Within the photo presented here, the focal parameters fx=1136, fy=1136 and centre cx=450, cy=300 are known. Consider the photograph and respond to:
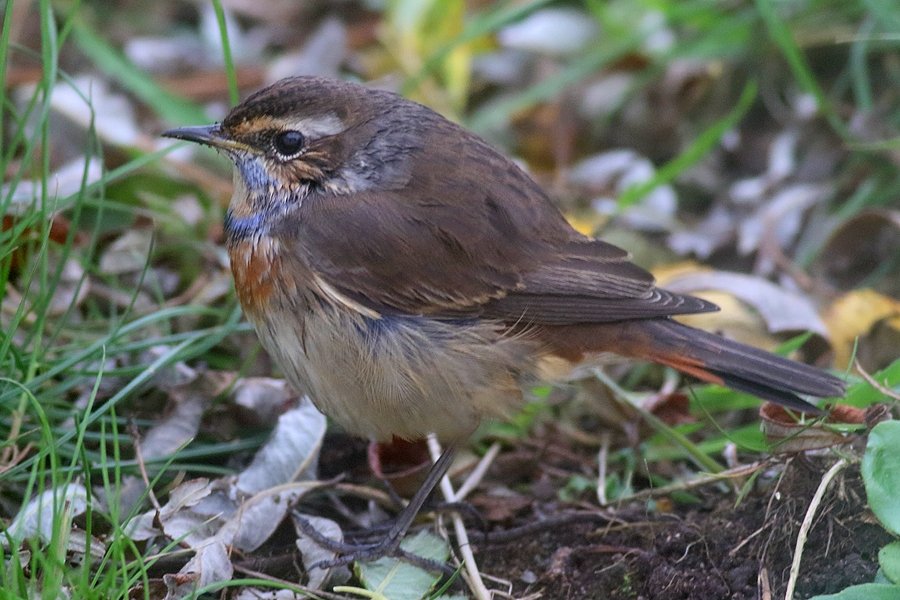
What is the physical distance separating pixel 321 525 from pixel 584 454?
137 cm

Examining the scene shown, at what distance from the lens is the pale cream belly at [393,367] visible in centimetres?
412

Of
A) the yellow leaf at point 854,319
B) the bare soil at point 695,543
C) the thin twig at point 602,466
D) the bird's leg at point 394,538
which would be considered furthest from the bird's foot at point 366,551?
the yellow leaf at point 854,319

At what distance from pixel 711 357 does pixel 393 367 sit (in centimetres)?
122

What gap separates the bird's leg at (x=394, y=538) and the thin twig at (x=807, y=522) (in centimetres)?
122

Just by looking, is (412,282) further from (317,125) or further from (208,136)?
(208,136)

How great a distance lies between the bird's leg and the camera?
13.3 ft

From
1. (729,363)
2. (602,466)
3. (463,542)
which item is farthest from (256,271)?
(729,363)

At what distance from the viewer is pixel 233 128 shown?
4367mm

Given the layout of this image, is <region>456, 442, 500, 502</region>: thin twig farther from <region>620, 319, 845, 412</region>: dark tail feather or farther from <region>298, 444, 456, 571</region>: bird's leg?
<region>620, 319, 845, 412</region>: dark tail feather

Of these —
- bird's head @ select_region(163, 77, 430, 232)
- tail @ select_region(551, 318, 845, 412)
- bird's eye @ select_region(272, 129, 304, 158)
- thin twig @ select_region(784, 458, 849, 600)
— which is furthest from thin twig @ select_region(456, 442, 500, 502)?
bird's eye @ select_region(272, 129, 304, 158)

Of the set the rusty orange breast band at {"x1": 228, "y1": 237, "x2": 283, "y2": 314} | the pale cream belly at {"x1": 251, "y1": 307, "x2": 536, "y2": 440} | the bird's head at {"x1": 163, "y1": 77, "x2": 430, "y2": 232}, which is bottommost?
the pale cream belly at {"x1": 251, "y1": 307, "x2": 536, "y2": 440}

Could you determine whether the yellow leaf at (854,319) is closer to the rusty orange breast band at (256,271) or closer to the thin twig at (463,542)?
the thin twig at (463,542)

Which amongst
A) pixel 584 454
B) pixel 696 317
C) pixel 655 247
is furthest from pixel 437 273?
pixel 655 247

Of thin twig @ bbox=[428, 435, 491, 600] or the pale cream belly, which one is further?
the pale cream belly
